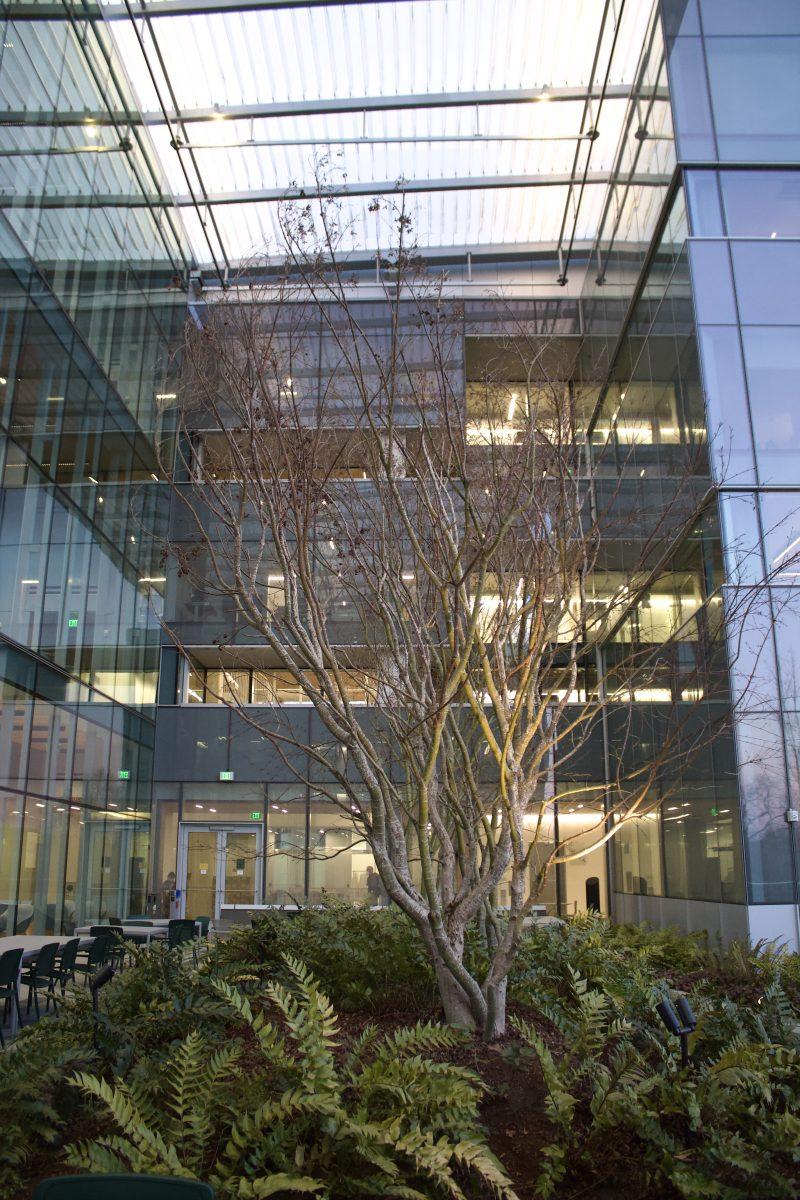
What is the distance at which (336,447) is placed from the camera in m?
9.39

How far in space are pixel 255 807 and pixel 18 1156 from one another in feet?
61.5

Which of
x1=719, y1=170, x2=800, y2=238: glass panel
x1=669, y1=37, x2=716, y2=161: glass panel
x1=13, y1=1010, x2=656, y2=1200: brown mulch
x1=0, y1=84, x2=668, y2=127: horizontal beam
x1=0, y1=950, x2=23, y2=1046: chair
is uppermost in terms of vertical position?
x1=0, y1=84, x2=668, y2=127: horizontal beam

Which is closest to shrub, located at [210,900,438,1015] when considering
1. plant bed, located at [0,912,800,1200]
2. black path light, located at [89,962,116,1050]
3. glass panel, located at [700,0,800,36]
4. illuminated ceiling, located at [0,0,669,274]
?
plant bed, located at [0,912,800,1200]

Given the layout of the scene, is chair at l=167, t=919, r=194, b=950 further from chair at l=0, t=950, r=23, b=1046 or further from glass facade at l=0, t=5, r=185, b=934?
chair at l=0, t=950, r=23, b=1046

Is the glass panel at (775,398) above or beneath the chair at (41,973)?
above

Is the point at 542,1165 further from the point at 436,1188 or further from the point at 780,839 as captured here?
the point at 780,839

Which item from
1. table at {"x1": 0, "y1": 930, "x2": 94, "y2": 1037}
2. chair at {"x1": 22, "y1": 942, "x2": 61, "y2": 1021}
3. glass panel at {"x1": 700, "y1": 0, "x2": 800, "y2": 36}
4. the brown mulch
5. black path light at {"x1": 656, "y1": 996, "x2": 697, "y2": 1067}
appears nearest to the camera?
the brown mulch

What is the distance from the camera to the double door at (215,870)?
2244 cm

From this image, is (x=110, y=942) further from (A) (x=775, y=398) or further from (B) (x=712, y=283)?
(B) (x=712, y=283)

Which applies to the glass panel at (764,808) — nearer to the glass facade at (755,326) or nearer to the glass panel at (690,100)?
the glass facade at (755,326)

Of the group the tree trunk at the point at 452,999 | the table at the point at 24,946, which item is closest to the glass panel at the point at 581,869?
the table at the point at 24,946

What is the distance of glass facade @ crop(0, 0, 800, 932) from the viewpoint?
1445cm

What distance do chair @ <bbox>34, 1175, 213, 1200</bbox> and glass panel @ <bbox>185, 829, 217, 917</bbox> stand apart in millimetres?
20453

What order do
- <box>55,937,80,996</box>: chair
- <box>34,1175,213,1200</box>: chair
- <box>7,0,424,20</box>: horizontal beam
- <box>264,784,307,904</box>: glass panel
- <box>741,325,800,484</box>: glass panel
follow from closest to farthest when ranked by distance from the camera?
<box>34,1175,213,1200</box>: chair < <box>55,937,80,996</box>: chair < <box>741,325,800,484</box>: glass panel < <box>7,0,424,20</box>: horizontal beam < <box>264,784,307,904</box>: glass panel
